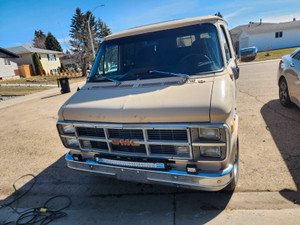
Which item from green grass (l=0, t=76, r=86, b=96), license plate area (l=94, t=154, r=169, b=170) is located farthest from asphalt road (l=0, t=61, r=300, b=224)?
green grass (l=0, t=76, r=86, b=96)

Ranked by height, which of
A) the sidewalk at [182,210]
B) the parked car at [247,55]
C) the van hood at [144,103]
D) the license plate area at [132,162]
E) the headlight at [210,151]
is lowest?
the sidewalk at [182,210]

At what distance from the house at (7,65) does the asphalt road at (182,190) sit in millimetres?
→ 29426

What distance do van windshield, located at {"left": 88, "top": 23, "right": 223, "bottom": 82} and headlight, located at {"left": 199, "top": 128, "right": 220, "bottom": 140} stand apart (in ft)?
3.26

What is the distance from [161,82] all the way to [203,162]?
121 cm

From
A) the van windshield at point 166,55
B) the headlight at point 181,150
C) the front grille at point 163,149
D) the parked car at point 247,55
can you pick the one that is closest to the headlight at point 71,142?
the van windshield at point 166,55

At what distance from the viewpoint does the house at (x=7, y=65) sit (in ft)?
96.4

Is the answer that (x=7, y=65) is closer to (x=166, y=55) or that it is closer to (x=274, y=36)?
(x=166, y=55)

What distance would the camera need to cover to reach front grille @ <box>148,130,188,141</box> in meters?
2.39

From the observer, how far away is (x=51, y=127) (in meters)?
7.27

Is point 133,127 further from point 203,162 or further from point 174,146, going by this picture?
point 203,162

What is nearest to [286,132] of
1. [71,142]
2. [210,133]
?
[210,133]

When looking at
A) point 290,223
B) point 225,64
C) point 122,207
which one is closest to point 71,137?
point 122,207

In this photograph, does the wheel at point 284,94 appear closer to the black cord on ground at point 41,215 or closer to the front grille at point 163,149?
the front grille at point 163,149

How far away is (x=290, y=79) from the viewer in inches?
212
